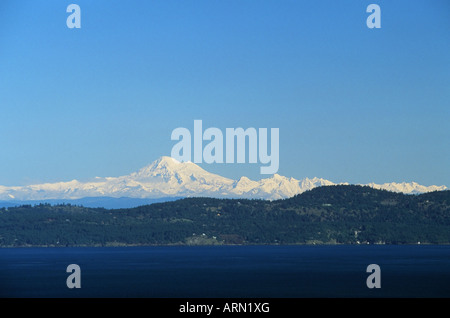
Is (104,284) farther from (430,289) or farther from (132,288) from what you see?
(430,289)

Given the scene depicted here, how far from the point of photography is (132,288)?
185000 millimetres
